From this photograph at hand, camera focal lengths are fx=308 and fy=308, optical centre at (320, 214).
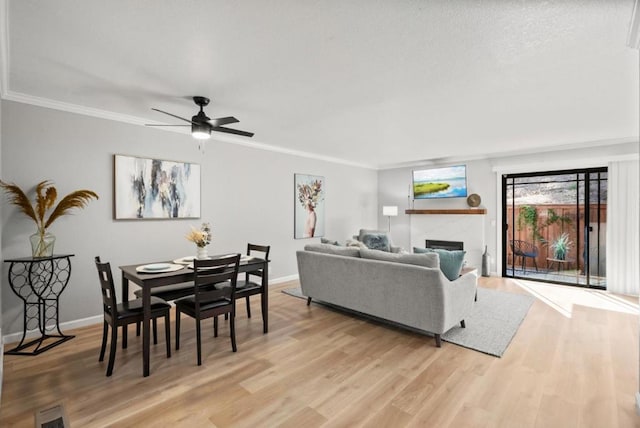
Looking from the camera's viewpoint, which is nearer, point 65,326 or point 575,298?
point 65,326

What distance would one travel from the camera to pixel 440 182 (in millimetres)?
6887

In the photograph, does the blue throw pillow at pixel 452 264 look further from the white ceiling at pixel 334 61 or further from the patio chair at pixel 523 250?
the patio chair at pixel 523 250

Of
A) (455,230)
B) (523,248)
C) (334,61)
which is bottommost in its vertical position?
(523,248)

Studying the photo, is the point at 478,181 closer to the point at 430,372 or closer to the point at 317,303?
the point at 317,303

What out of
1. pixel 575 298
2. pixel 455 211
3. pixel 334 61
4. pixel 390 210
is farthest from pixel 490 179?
pixel 334 61

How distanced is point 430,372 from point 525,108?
9.95ft

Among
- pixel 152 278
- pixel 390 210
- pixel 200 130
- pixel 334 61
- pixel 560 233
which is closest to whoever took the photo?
pixel 334 61

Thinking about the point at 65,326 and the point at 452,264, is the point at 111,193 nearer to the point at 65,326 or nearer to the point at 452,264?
the point at 65,326

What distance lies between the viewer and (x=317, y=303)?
4.48 metres

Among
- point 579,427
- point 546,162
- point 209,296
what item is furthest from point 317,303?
point 546,162

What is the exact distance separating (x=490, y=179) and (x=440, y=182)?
988 mm

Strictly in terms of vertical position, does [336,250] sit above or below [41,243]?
below

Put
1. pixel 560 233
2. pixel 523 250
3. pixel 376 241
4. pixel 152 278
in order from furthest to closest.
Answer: pixel 376 241 → pixel 523 250 → pixel 560 233 → pixel 152 278

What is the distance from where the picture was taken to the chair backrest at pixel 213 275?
2.71m
